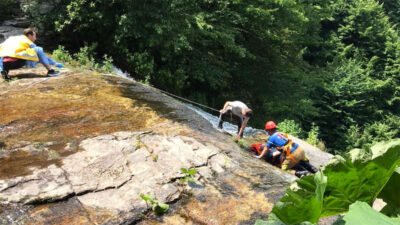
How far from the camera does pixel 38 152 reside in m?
4.52

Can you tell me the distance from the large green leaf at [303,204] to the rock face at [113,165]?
9.16ft

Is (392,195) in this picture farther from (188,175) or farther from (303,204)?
(188,175)

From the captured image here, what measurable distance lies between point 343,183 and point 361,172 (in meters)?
0.06

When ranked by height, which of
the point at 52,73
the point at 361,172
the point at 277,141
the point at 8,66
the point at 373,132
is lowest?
the point at 373,132

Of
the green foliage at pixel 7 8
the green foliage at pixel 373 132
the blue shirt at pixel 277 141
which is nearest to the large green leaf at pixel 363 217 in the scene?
the blue shirt at pixel 277 141

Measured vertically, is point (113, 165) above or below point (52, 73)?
below

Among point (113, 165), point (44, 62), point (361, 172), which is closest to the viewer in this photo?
point (361, 172)

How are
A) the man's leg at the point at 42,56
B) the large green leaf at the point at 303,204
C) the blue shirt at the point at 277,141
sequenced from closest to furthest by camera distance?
the large green leaf at the point at 303,204
the blue shirt at the point at 277,141
the man's leg at the point at 42,56

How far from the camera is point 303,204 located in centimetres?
90

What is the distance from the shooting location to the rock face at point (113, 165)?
3557mm

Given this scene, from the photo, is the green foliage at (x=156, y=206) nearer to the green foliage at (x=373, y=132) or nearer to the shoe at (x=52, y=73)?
the shoe at (x=52, y=73)

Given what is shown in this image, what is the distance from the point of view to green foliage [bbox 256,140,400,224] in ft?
2.96

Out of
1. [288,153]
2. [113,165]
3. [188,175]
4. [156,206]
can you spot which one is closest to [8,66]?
[113,165]

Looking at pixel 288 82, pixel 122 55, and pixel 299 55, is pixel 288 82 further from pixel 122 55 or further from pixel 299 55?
→ pixel 122 55
